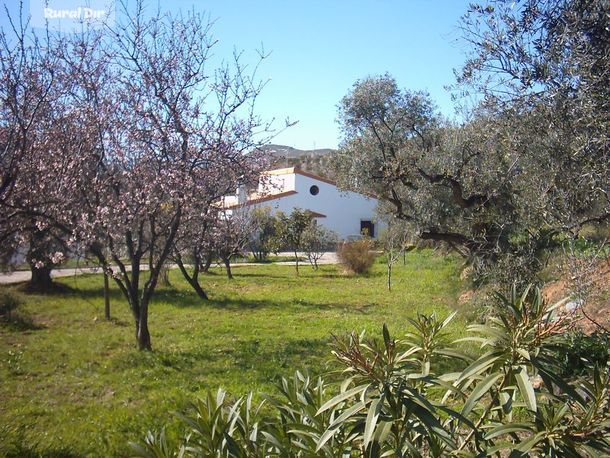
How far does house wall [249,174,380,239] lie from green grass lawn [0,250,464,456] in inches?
1060

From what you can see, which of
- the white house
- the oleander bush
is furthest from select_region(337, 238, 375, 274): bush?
the oleander bush

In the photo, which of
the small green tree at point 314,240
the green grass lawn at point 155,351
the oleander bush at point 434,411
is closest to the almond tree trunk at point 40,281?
the green grass lawn at point 155,351

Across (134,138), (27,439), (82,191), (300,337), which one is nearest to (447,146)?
(300,337)

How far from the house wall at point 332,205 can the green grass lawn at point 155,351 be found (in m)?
26.9

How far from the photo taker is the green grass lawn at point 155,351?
5547 millimetres

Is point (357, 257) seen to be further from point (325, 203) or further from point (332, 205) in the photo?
point (332, 205)

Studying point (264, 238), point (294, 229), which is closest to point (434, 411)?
point (294, 229)

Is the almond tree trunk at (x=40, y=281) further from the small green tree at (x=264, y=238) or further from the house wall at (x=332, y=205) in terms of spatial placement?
the house wall at (x=332, y=205)

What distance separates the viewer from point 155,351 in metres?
8.92

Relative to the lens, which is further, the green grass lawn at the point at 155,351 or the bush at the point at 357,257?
the bush at the point at 357,257

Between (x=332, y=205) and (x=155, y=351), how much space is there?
129ft

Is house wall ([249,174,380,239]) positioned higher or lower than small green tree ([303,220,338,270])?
higher

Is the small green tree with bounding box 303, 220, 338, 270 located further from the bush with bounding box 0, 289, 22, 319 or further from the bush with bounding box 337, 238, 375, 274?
the bush with bounding box 0, 289, 22, 319

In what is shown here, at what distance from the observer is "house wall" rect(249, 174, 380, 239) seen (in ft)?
149
